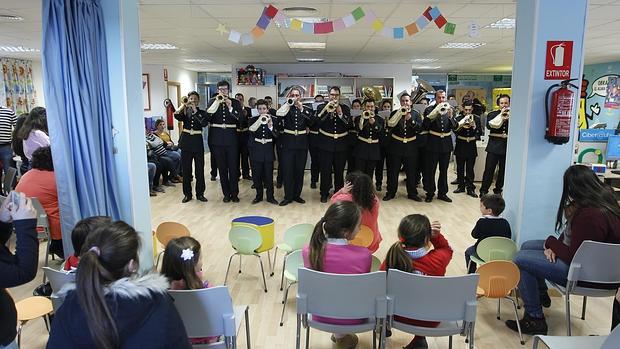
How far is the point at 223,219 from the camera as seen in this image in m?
5.63

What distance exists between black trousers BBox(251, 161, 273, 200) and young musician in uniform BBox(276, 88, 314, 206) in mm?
215

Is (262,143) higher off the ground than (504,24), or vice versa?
(504,24)

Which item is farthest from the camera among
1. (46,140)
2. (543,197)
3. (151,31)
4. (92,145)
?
(151,31)

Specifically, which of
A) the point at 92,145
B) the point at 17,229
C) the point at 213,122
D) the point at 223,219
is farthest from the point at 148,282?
the point at 213,122

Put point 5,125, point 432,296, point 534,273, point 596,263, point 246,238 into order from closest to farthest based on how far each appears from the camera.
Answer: point 432,296, point 596,263, point 534,273, point 246,238, point 5,125

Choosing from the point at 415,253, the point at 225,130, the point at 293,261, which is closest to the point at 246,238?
the point at 293,261

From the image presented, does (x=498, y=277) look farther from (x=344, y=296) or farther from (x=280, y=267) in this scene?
(x=280, y=267)

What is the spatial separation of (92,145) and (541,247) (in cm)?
329

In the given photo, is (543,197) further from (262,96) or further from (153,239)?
(262,96)

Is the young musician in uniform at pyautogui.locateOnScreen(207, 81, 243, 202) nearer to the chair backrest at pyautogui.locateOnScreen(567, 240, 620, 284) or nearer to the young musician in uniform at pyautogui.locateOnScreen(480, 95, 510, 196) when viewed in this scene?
the young musician in uniform at pyautogui.locateOnScreen(480, 95, 510, 196)

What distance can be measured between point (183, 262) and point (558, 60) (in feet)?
9.64

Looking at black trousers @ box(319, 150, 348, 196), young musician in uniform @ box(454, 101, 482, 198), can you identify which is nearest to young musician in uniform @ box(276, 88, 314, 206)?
black trousers @ box(319, 150, 348, 196)

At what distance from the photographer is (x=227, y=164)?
641cm

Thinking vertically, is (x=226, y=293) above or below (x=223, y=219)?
above
